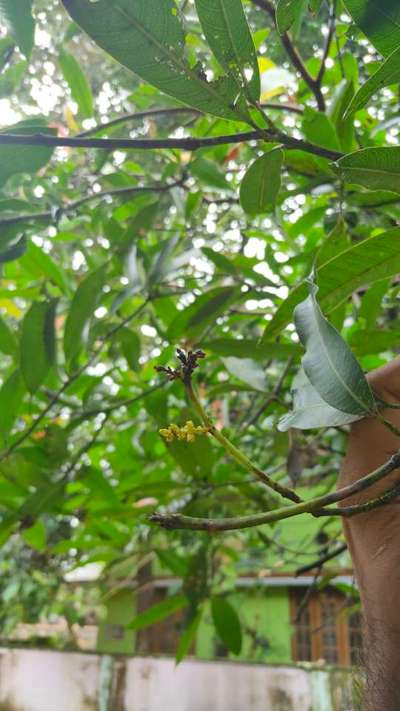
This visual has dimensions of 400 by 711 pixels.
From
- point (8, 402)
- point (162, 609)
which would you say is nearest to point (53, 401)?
point (8, 402)

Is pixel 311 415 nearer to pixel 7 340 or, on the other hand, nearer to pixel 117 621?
pixel 7 340

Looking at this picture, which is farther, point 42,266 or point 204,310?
point 42,266

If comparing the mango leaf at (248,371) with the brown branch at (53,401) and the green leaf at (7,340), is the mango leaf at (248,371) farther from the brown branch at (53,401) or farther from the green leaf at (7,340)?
the green leaf at (7,340)

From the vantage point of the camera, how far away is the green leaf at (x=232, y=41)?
330 mm

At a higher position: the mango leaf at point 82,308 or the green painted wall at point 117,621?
the mango leaf at point 82,308

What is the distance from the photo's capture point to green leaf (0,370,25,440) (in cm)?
67

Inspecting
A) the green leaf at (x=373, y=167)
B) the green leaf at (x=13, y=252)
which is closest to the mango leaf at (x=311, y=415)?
the green leaf at (x=373, y=167)

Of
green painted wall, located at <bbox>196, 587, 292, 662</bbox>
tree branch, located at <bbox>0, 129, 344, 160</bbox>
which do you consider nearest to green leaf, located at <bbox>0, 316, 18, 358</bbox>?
tree branch, located at <bbox>0, 129, 344, 160</bbox>

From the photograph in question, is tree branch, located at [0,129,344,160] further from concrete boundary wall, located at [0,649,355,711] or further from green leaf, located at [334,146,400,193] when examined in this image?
concrete boundary wall, located at [0,649,355,711]

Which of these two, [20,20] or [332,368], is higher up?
[20,20]

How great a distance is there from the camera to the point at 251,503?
87 cm

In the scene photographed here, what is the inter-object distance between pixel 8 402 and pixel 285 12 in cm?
47

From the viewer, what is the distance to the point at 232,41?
34cm

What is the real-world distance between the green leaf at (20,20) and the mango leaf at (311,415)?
310 millimetres
